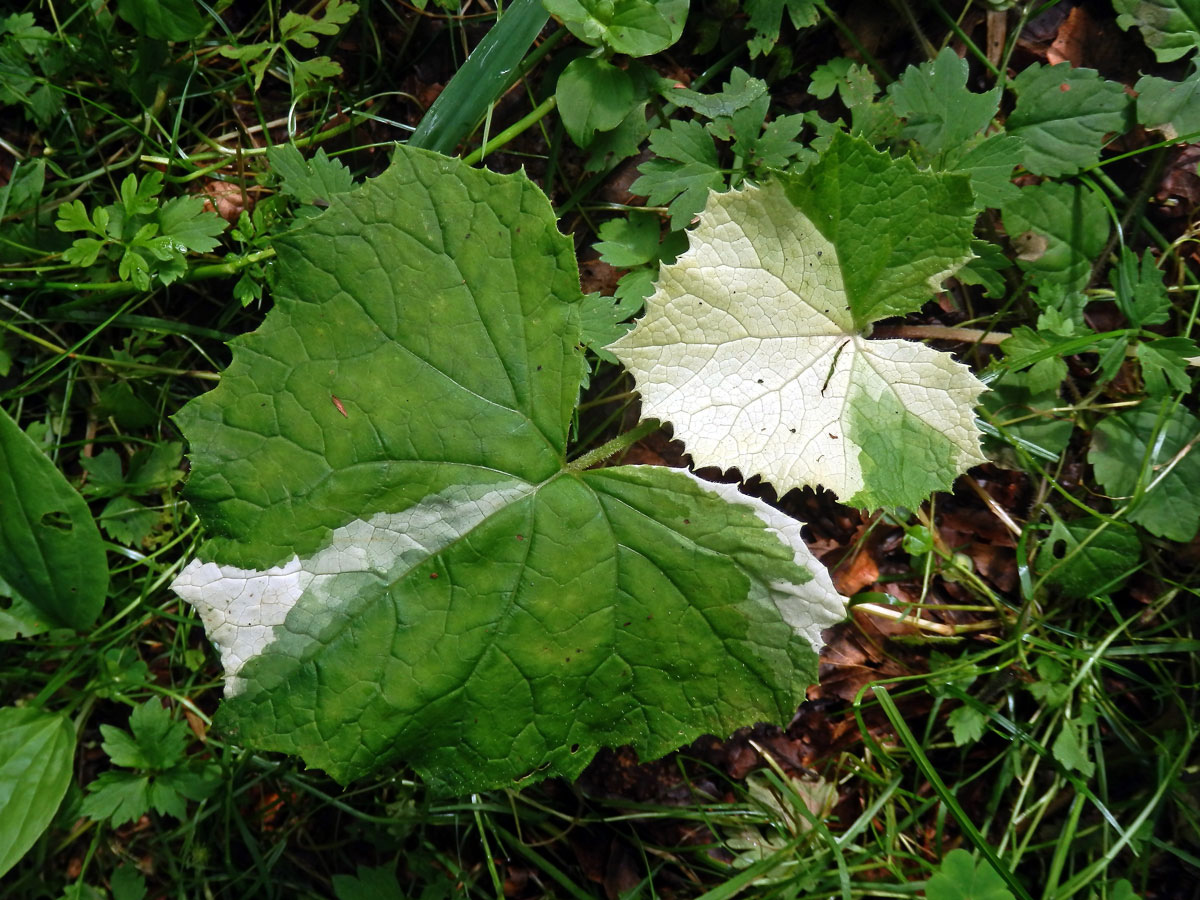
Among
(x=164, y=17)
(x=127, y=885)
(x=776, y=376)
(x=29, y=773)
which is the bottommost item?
(x=127, y=885)

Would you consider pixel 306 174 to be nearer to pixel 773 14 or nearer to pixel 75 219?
pixel 75 219

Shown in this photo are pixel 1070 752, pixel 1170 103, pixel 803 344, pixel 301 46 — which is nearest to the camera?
pixel 803 344

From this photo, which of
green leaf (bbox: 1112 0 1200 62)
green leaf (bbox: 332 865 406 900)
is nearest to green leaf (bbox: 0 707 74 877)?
green leaf (bbox: 332 865 406 900)

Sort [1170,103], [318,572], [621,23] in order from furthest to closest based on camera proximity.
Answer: [1170,103], [621,23], [318,572]

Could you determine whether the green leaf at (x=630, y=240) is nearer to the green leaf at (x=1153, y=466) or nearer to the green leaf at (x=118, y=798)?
the green leaf at (x=1153, y=466)

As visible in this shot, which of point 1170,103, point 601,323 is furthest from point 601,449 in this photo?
point 1170,103

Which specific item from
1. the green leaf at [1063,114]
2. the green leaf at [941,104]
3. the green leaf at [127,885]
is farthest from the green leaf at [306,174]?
the green leaf at [127,885]

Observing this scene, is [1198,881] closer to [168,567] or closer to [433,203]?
[433,203]
